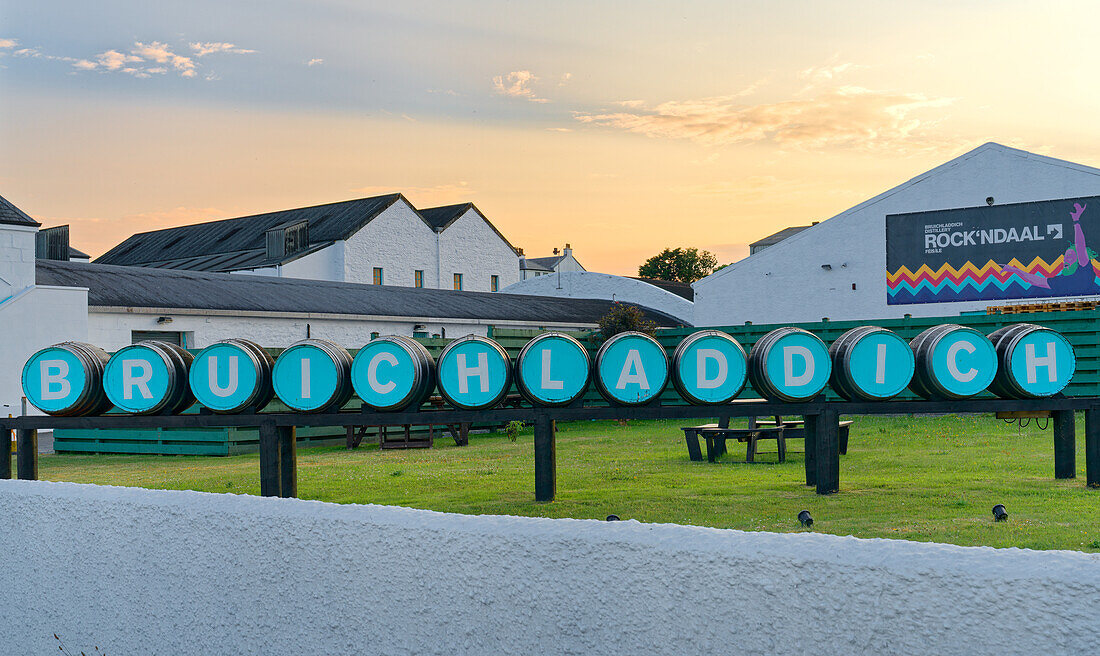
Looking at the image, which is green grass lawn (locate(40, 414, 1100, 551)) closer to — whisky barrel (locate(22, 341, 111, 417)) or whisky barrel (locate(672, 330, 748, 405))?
whisky barrel (locate(672, 330, 748, 405))

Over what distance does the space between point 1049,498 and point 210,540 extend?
942 centimetres

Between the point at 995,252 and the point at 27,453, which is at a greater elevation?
the point at 995,252

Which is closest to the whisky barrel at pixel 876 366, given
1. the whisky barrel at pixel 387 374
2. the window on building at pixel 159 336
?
the whisky barrel at pixel 387 374

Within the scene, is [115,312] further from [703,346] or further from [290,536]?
[290,536]

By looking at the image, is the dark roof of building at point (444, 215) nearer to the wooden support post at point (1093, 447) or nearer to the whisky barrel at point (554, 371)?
the whisky barrel at point (554, 371)

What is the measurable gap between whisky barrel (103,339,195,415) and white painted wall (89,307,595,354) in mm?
13793

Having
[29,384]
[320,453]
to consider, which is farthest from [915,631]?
[320,453]

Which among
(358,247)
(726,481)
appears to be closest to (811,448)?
(726,481)

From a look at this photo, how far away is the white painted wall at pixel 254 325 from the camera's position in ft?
87.9

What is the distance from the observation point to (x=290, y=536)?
4.75 meters

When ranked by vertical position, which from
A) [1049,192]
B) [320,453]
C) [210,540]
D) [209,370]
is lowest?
[320,453]

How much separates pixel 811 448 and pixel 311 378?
6.14m

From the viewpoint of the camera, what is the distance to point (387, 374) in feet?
37.1

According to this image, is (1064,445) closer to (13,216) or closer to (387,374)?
(387,374)
